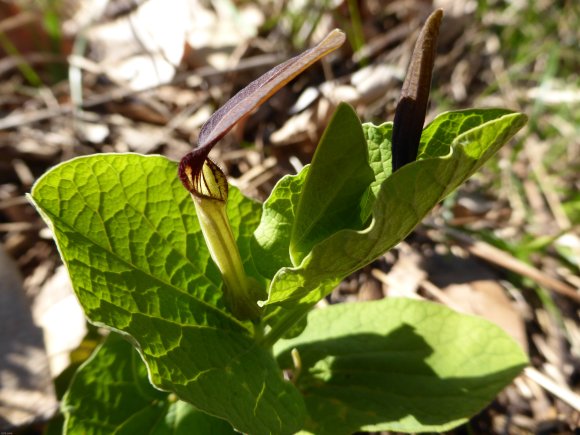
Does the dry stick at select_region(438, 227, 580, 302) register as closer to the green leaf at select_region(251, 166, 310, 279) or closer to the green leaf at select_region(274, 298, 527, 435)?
the green leaf at select_region(274, 298, 527, 435)

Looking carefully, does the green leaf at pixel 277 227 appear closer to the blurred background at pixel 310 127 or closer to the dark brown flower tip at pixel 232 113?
the dark brown flower tip at pixel 232 113

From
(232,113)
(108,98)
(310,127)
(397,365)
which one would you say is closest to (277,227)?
(232,113)

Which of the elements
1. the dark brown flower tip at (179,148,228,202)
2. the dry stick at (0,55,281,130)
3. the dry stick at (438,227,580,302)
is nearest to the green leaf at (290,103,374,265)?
the dark brown flower tip at (179,148,228,202)

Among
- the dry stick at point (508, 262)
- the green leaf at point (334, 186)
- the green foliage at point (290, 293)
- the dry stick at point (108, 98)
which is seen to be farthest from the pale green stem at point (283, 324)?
the dry stick at point (108, 98)

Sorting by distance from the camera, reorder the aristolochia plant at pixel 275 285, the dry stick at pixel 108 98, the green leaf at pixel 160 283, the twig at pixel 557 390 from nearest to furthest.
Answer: the aristolochia plant at pixel 275 285 < the green leaf at pixel 160 283 < the twig at pixel 557 390 < the dry stick at pixel 108 98

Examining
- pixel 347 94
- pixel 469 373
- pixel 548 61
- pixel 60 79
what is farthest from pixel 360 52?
pixel 469 373

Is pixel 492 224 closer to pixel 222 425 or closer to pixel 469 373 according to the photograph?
pixel 469 373
